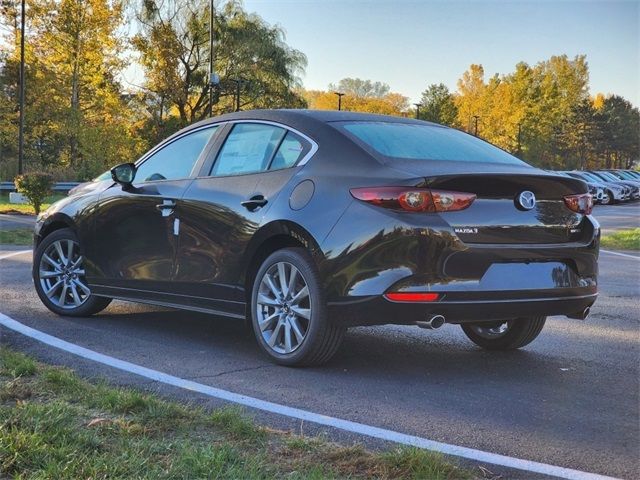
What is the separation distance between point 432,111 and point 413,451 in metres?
78.1

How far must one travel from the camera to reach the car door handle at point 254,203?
4.71 meters

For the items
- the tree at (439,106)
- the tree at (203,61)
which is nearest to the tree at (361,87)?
the tree at (439,106)

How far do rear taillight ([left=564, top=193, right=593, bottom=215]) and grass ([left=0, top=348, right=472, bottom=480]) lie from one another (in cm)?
224

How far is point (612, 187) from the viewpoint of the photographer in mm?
38875

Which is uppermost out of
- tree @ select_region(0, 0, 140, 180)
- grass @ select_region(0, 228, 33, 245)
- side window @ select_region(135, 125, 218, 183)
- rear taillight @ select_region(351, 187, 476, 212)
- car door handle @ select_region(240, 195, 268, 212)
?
tree @ select_region(0, 0, 140, 180)

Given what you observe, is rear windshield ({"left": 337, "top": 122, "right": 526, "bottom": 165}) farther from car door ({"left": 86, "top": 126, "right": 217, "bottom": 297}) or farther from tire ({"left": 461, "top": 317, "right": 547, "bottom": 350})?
car door ({"left": 86, "top": 126, "right": 217, "bottom": 297})

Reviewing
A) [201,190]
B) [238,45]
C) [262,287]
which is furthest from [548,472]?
[238,45]

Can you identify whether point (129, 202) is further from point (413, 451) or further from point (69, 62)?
point (69, 62)

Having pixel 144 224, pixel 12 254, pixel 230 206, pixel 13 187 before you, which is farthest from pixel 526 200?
pixel 13 187

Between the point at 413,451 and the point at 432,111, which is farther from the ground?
the point at 432,111

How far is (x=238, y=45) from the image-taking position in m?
48.5

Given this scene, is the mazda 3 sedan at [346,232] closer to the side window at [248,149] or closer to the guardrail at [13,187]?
the side window at [248,149]

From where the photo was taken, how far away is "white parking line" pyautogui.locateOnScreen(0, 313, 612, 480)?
294 centimetres

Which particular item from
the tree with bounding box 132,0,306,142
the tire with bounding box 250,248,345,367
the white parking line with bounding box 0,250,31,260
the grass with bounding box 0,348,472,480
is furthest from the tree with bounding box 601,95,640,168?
the grass with bounding box 0,348,472,480
